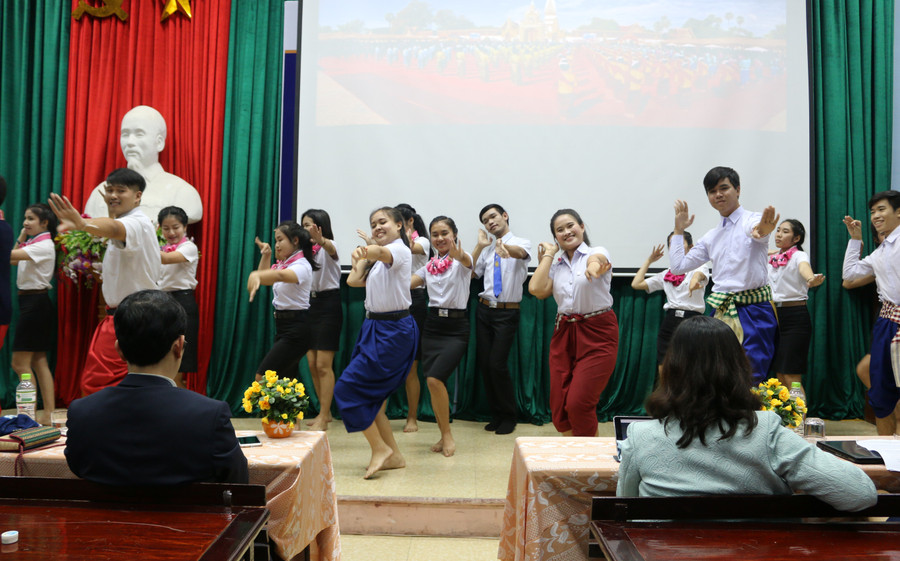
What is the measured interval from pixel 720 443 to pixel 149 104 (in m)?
4.94

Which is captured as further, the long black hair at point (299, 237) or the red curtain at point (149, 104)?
the red curtain at point (149, 104)

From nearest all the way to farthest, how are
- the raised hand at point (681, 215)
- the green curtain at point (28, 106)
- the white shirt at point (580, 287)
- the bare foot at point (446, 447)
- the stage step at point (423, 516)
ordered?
the stage step at point (423, 516), the white shirt at point (580, 287), the raised hand at point (681, 215), the bare foot at point (446, 447), the green curtain at point (28, 106)

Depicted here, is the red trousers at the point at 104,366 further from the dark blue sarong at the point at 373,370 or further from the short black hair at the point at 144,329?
the short black hair at the point at 144,329

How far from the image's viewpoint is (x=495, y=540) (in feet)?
9.50

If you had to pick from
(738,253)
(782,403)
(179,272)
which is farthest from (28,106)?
(782,403)

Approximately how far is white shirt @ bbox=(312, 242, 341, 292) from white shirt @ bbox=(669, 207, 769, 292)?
7.57 ft

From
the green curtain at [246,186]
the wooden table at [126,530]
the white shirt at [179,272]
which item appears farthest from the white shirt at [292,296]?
the wooden table at [126,530]

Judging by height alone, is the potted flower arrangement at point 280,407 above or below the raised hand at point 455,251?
below

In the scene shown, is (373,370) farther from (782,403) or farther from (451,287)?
(782,403)

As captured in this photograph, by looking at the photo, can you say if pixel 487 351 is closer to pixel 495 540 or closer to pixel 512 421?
pixel 512 421

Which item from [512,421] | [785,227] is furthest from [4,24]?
[785,227]

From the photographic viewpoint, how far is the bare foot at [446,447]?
3885mm

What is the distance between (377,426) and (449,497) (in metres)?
0.70

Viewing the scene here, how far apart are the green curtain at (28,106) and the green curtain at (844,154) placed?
554cm
